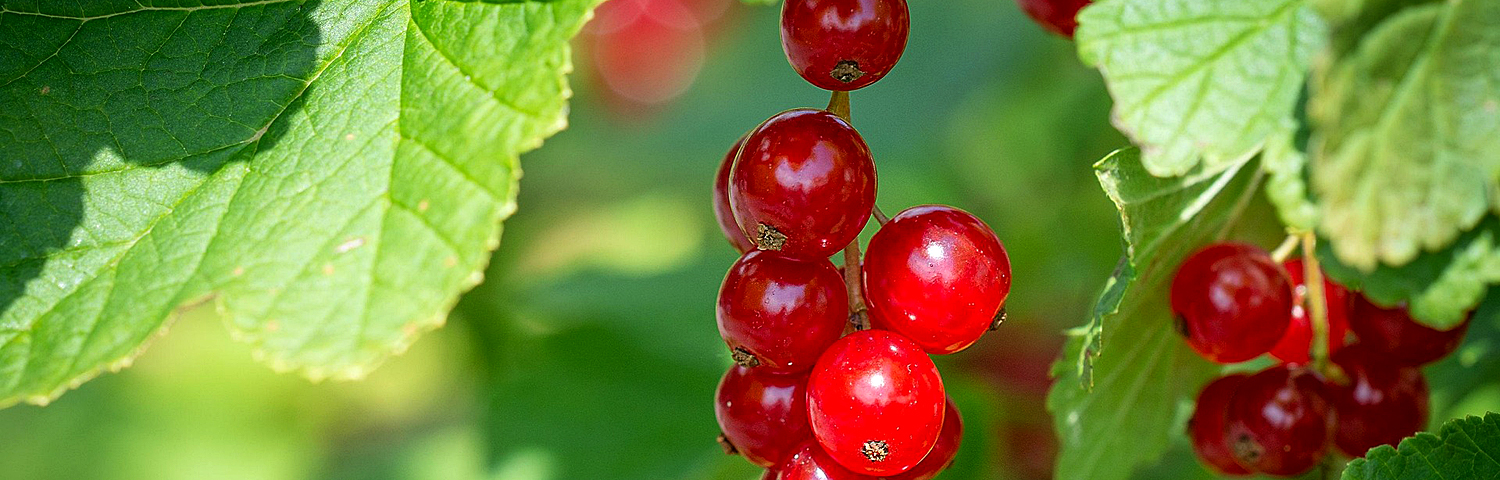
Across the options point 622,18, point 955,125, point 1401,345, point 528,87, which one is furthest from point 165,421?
point 1401,345

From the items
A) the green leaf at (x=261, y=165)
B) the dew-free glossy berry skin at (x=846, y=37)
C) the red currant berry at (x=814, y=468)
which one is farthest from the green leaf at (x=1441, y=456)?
the green leaf at (x=261, y=165)

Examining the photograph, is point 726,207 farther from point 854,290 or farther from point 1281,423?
point 1281,423

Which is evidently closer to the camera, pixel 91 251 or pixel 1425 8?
pixel 1425 8

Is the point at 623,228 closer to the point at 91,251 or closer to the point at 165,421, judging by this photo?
the point at 165,421

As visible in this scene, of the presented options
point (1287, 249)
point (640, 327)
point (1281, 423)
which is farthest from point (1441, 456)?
point (640, 327)

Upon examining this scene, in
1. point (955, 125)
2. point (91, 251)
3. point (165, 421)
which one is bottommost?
point (165, 421)

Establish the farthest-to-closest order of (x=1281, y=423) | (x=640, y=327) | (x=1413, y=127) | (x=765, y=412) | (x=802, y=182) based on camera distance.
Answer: (x=640, y=327) → (x=1281, y=423) → (x=765, y=412) → (x=802, y=182) → (x=1413, y=127)
